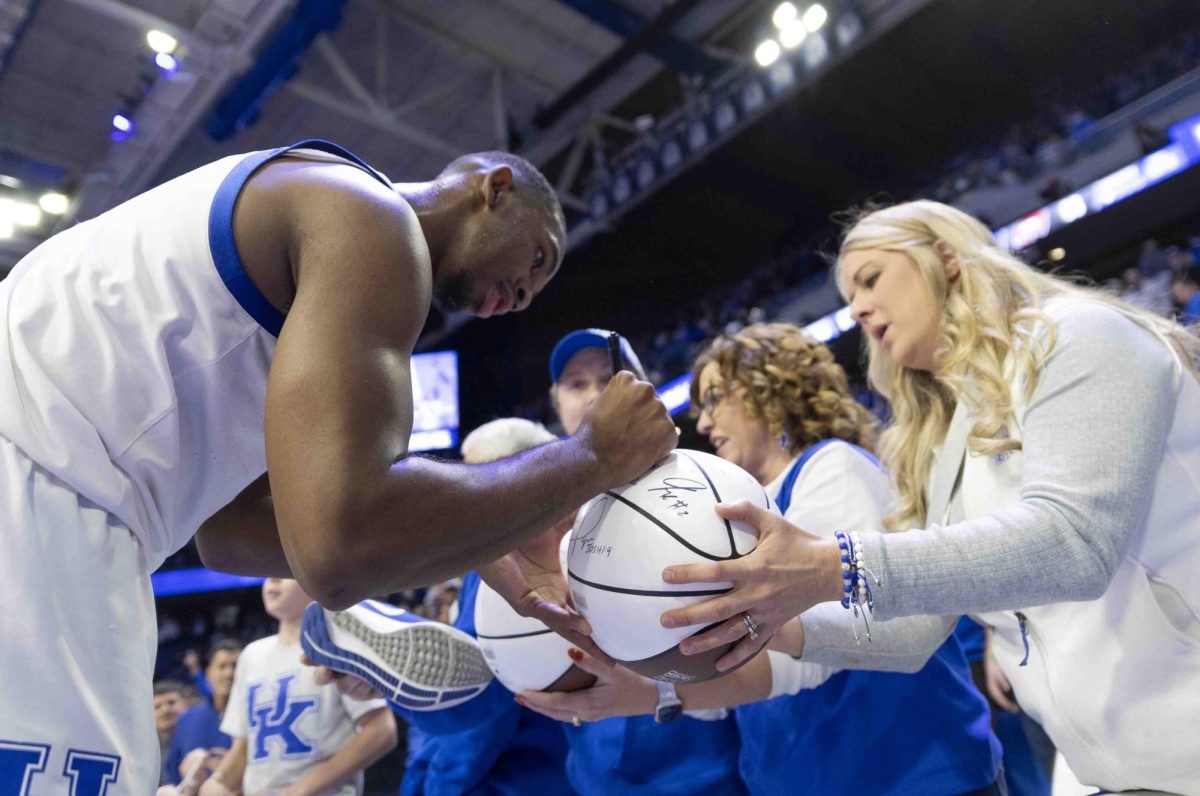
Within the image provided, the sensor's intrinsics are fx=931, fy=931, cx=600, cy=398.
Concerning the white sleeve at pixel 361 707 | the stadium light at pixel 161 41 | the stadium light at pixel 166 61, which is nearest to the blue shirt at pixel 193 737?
the white sleeve at pixel 361 707

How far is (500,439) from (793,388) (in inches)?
34.6

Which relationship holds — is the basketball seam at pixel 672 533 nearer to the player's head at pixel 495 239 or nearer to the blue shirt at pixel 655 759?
the player's head at pixel 495 239

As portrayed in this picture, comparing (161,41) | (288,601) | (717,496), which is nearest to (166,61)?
(161,41)

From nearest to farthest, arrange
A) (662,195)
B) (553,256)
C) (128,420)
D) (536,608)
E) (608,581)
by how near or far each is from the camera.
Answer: (128,420) < (608,581) < (536,608) < (553,256) < (662,195)

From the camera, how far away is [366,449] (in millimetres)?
1086

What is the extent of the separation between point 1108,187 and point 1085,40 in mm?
4859

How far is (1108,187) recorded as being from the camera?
893cm

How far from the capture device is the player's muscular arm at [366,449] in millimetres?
1073

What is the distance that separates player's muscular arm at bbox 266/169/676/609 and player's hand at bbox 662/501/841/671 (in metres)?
0.25

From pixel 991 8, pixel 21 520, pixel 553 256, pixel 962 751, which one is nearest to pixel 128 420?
pixel 21 520

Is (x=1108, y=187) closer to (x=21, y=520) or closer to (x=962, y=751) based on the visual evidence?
(x=962, y=751)

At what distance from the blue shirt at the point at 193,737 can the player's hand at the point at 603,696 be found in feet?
9.52

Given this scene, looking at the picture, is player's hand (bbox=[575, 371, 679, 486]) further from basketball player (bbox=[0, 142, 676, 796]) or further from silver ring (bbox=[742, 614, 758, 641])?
silver ring (bbox=[742, 614, 758, 641])

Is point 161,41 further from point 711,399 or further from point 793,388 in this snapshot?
point 793,388
